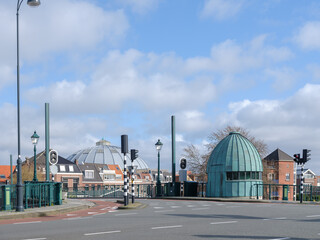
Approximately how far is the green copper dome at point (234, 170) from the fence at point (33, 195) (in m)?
16.4

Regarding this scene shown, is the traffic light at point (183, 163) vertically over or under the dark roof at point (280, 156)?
over

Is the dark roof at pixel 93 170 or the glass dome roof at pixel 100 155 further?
the glass dome roof at pixel 100 155

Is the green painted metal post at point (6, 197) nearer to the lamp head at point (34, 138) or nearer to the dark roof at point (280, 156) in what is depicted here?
the lamp head at point (34, 138)

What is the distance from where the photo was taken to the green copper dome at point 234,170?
3528 cm

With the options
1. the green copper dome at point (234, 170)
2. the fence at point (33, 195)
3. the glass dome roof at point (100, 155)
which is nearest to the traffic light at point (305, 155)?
the green copper dome at point (234, 170)

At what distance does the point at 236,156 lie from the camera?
35.8 m

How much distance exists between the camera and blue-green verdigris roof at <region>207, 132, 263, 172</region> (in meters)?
35.5

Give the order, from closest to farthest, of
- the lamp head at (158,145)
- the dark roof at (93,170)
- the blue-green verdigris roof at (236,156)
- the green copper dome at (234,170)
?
the green copper dome at (234,170), the blue-green verdigris roof at (236,156), the lamp head at (158,145), the dark roof at (93,170)

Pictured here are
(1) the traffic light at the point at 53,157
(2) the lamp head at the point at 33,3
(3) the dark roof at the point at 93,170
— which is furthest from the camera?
(3) the dark roof at the point at 93,170

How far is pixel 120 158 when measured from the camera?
145 meters

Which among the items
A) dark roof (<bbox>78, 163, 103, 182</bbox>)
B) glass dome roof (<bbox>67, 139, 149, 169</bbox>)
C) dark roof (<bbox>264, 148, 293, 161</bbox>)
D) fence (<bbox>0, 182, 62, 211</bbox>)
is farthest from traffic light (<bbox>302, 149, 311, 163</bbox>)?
glass dome roof (<bbox>67, 139, 149, 169</bbox>)

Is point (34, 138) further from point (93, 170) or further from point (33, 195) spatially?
point (93, 170)

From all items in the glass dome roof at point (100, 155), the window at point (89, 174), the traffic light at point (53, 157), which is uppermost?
the traffic light at point (53, 157)

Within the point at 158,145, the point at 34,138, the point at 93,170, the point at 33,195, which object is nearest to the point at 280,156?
the point at 93,170
